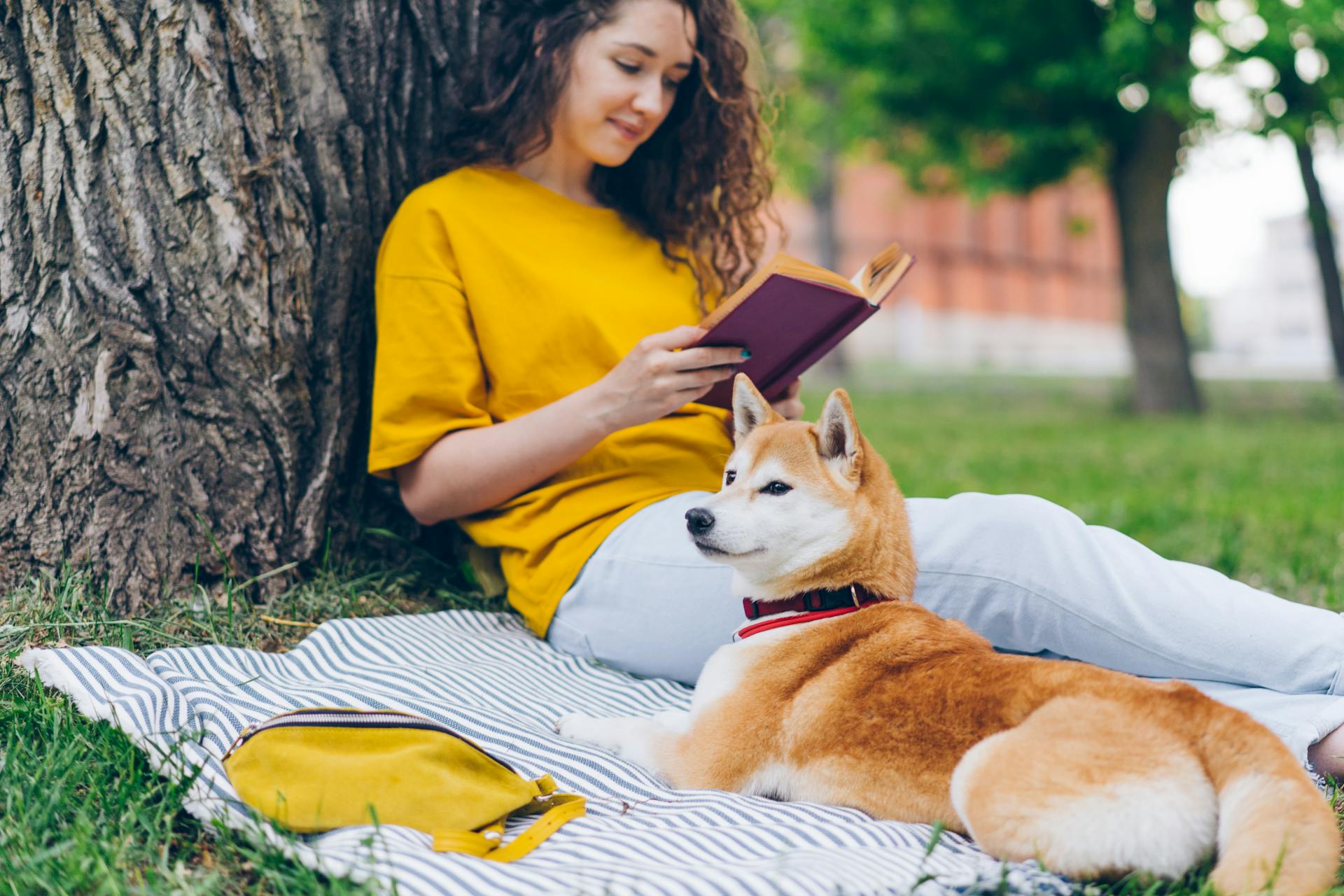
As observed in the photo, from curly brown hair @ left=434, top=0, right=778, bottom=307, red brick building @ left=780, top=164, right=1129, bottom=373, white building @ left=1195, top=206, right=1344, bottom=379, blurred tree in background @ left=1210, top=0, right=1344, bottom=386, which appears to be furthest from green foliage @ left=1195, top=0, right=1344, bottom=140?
white building @ left=1195, top=206, right=1344, bottom=379

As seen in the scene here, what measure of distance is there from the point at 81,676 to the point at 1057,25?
Result: 10502mm

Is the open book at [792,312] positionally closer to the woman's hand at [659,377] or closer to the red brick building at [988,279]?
the woman's hand at [659,377]

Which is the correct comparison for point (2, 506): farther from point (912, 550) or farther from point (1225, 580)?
point (1225, 580)

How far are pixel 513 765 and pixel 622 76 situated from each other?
190 centimetres

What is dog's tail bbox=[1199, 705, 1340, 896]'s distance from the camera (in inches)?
62.9

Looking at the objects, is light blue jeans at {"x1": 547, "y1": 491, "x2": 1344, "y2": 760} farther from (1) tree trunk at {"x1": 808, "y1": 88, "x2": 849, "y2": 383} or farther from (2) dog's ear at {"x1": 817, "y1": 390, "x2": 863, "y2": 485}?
(1) tree trunk at {"x1": 808, "y1": 88, "x2": 849, "y2": 383}

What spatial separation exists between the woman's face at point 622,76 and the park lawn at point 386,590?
144cm

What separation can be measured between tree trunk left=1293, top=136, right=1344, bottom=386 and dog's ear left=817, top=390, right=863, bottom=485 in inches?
490

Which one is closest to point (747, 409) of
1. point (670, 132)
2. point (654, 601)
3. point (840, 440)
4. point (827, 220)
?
point (840, 440)

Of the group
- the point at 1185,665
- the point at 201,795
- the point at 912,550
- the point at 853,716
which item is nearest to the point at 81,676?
the point at 201,795

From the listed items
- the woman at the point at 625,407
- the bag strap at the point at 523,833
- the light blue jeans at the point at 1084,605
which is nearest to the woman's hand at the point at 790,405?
the woman at the point at 625,407

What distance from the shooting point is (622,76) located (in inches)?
122

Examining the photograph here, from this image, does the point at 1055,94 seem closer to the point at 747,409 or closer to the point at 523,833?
the point at 747,409

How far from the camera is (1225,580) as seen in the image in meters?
2.44
